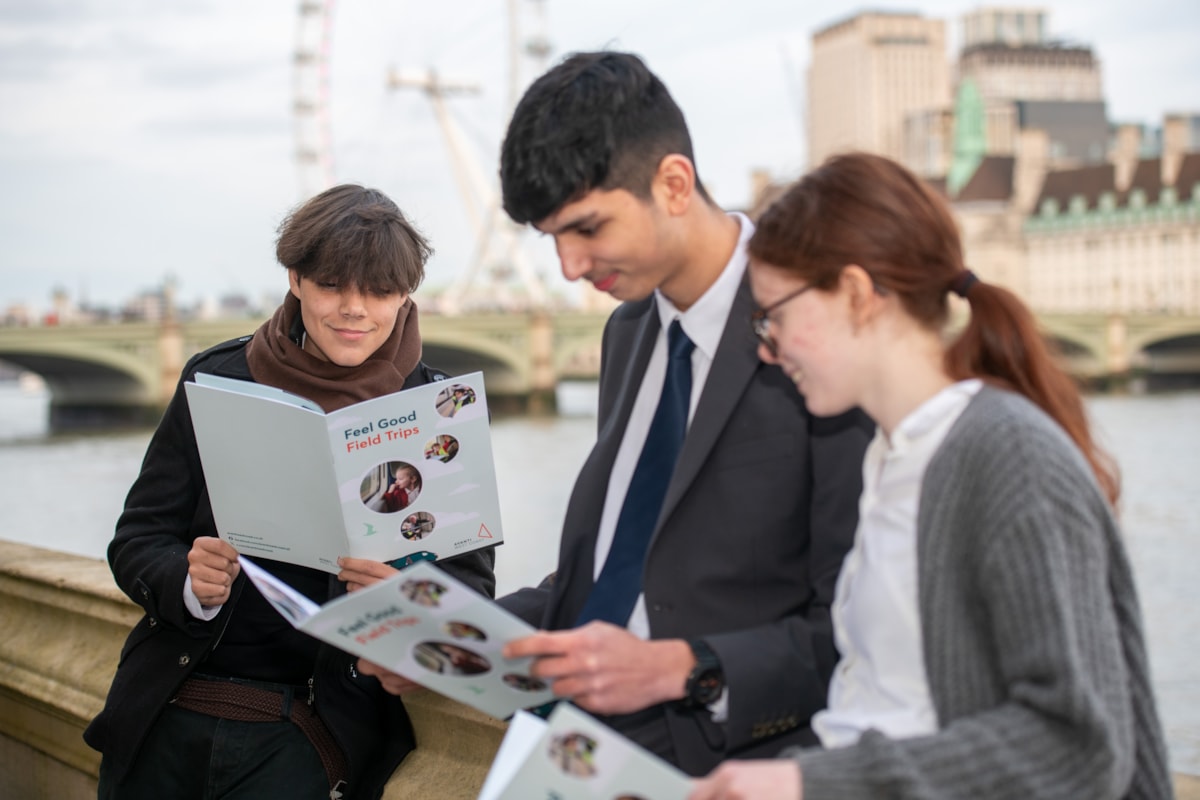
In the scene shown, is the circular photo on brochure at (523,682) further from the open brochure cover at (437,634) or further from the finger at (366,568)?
the finger at (366,568)

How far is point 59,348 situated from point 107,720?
89.3ft

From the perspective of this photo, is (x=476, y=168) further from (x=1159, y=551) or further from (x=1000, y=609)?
(x=1000, y=609)

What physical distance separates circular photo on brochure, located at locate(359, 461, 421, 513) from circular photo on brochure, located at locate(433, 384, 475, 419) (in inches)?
3.3

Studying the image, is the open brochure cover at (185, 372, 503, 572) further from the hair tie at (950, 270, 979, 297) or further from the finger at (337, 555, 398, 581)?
the hair tie at (950, 270, 979, 297)

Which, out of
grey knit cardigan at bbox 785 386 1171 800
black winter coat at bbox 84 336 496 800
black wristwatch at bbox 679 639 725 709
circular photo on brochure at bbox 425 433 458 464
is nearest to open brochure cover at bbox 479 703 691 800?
grey knit cardigan at bbox 785 386 1171 800

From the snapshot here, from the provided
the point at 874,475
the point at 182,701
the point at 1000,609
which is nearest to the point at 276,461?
the point at 182,701

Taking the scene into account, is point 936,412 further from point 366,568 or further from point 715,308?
point 366,568

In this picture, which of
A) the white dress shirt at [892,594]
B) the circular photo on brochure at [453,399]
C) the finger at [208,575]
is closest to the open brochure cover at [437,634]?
the white dress shirt at [892,594]

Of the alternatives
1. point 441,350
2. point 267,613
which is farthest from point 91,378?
point 267,613

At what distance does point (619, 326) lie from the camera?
72.4 inches

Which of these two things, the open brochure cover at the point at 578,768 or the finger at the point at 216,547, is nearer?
the open brochure cover at the point at 578,768

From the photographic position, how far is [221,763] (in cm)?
203

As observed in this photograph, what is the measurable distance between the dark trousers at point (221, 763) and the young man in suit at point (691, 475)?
0.63m

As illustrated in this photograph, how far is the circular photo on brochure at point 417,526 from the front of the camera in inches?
72.5
